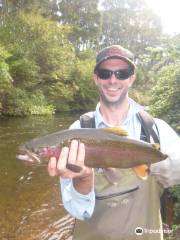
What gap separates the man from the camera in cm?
306

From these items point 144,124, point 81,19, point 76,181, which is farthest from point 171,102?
point 81,19

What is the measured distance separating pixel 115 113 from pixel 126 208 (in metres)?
0.76

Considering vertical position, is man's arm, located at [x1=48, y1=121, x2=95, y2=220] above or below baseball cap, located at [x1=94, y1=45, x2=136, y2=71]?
below

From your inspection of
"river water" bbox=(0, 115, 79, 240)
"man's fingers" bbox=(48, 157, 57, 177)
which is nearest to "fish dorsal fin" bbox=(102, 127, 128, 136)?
"man's fingers" bbox=(48, 157, 57, 177)

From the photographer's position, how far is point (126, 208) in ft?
10.2

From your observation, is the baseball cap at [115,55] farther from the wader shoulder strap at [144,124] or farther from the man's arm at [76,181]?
the man's arm at [76,181]

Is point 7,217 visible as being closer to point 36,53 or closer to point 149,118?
point 149,118

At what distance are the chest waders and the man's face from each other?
224 millimetres

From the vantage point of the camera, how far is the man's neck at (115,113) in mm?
3279

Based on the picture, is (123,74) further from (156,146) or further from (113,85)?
(156,146)

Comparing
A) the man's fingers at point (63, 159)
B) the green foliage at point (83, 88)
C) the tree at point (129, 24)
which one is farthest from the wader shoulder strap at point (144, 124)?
the tree at point (129, 24)

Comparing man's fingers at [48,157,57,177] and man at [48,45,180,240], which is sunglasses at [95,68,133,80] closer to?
man at [48,45,180,240]

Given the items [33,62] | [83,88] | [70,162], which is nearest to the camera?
[70,162]

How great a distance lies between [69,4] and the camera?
57250 millimetres
